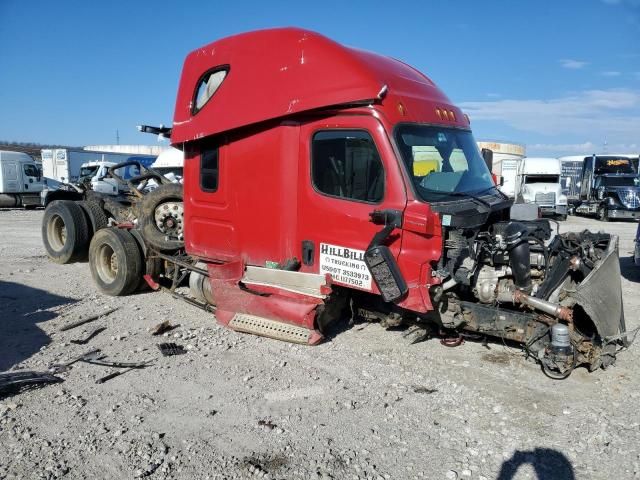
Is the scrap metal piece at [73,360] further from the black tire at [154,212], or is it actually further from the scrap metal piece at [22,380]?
the black tire at [154,212]

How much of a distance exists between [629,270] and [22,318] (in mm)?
10661

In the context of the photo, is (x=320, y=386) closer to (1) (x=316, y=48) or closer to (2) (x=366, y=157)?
(2) (x=366, y=157)

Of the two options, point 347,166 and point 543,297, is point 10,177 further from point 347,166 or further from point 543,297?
point 543,297

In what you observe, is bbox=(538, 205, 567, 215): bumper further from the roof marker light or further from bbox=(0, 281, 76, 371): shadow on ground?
bbox=(0, 281, 76, 371): shadow on ground

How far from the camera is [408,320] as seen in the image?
558 centimetres

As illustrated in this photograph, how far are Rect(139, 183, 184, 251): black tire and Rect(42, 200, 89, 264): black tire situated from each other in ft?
7.92

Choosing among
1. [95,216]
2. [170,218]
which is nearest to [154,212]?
[170,218]

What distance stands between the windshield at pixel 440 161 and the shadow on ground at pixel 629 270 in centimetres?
560

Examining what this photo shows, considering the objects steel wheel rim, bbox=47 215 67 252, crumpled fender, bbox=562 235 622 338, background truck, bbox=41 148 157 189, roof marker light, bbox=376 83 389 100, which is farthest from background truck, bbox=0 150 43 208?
crumpled fender, bbox=562 235 622 338

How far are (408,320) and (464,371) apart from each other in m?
0.91

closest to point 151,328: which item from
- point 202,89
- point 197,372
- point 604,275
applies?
point 197,372

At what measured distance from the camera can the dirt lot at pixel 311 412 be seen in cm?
336

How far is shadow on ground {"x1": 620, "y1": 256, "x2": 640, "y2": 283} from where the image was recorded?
9492mm

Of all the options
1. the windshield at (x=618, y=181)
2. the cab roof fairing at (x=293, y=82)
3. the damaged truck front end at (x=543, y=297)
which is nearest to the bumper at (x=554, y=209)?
the windshield at (x=618, y=181)
